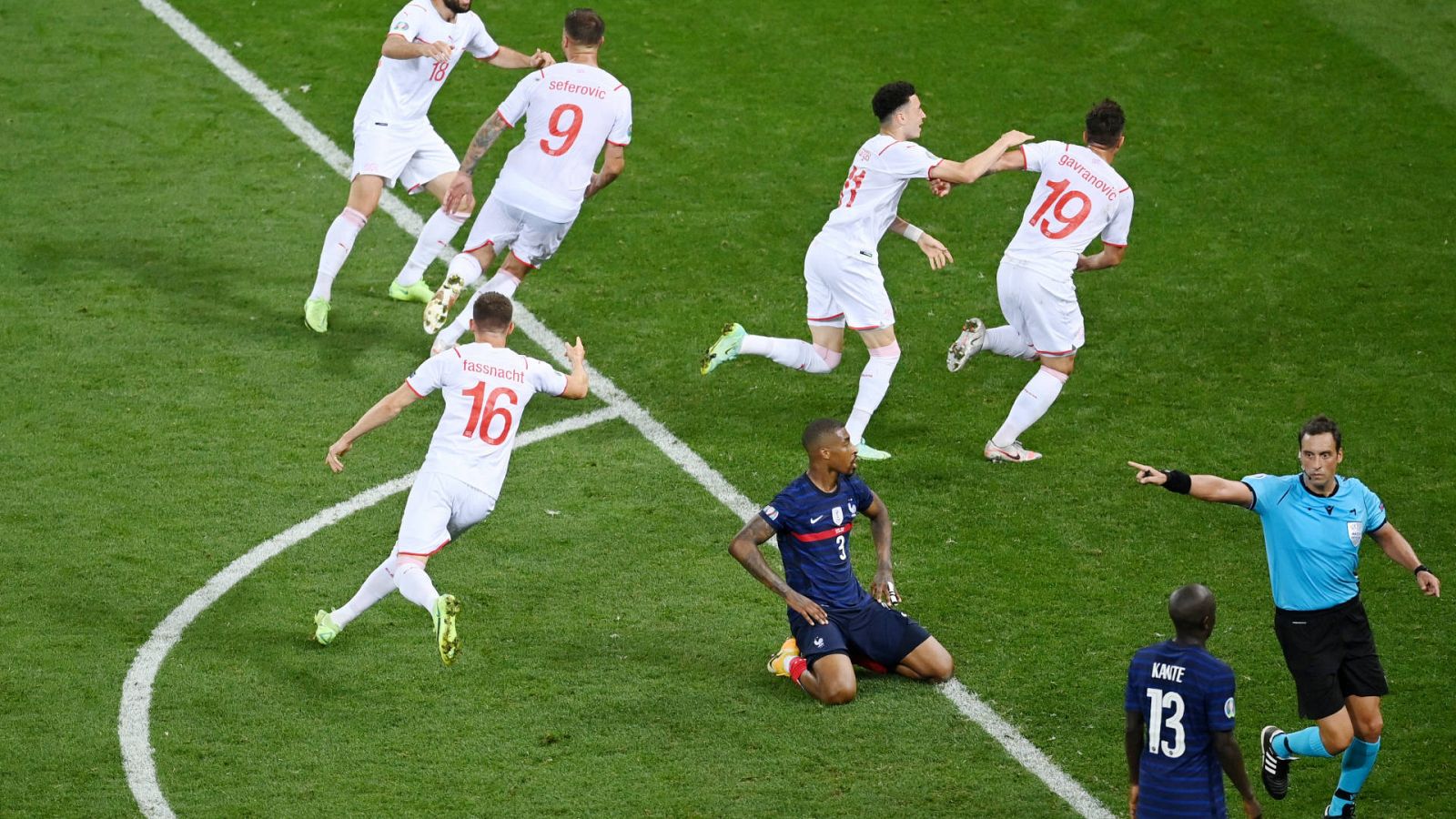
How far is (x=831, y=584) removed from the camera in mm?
8844

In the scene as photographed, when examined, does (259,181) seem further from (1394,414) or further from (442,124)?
(1394,414)

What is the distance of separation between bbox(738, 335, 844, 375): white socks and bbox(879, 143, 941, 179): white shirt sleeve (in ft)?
4.41

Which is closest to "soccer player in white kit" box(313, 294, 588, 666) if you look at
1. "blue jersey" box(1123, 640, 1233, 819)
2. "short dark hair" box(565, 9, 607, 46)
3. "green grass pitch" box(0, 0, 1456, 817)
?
"green grass pitch" box(0, 0, 1456, 817)

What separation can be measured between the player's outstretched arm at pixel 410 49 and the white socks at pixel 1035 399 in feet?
15.0

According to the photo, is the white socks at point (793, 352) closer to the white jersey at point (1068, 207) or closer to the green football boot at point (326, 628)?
the white jersey at point (1068, 207)

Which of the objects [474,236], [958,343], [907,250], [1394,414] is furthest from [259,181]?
[1394,414]

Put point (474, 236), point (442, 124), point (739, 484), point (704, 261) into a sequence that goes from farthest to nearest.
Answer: point (442, 124)
point (704, 261)
point (474, 236)
point (739, 484)

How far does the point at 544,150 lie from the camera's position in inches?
452

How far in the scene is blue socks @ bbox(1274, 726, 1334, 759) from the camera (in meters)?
8.02

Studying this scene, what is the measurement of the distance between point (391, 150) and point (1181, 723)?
7639 mm

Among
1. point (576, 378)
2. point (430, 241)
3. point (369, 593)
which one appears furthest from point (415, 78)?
point (369, 593)

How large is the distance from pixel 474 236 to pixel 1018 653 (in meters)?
4.75

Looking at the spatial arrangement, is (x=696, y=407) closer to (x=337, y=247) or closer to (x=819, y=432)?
(x=337, y=247)

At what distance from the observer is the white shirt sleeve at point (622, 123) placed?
11430 millimetres
